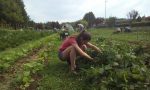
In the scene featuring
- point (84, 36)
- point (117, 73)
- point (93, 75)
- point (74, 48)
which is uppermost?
point (84, 36)

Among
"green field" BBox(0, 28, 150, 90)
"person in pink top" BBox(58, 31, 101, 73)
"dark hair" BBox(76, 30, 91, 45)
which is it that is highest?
"dark hair" BBox(76, 30, 91, 45)

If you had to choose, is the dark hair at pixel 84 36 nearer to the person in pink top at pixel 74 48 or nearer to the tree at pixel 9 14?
the person in pink top at pixel 74 48

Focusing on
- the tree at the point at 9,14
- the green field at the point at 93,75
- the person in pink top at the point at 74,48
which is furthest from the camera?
the tree at the point at 9,14

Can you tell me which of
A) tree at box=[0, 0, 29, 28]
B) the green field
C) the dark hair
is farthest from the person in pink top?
tree at box=[0, 0, 29, 28]

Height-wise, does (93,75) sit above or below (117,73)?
below

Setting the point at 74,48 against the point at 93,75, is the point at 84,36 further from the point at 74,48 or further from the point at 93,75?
the point at 93,75

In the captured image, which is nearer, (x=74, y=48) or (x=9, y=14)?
(x=74, y=48)

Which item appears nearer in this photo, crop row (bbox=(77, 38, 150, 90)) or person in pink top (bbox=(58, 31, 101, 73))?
crop row (bbox=(77, 38, 150, 90))

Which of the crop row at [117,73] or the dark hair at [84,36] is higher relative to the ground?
the dark hair at [84,36]

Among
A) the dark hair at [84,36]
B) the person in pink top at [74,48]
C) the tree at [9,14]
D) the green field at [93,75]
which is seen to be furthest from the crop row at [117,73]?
the tree at [9,14]

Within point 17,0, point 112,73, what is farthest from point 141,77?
point 17,0

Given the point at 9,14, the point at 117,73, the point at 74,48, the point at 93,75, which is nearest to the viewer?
the point at 117,73

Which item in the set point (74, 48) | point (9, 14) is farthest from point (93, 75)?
point (9, 14)

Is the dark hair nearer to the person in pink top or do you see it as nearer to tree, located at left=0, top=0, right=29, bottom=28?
the person in pink top
